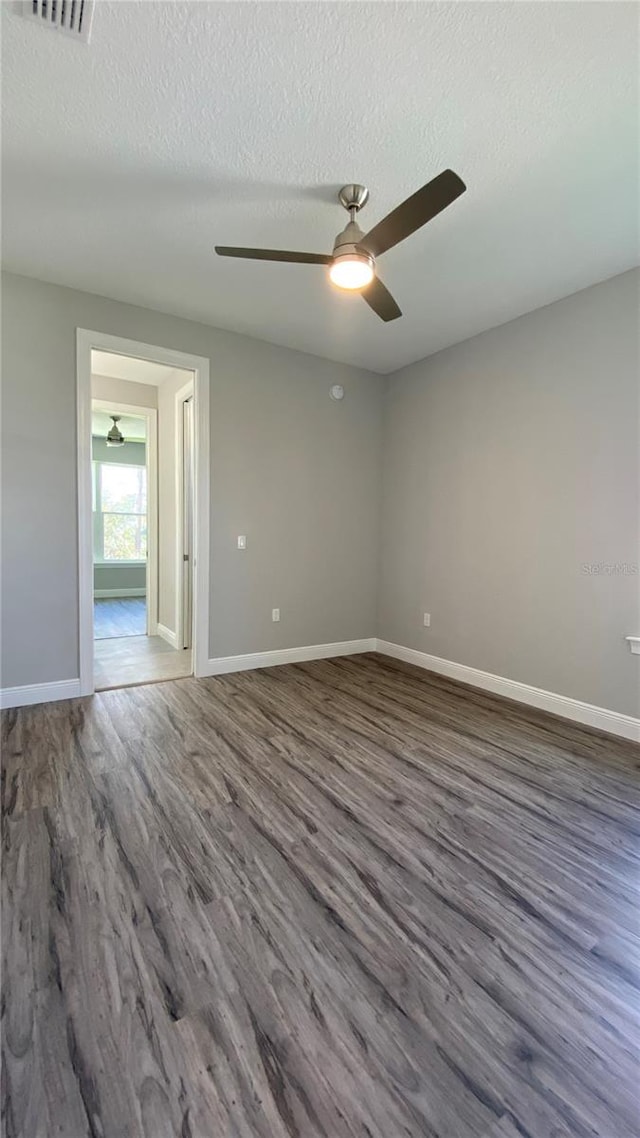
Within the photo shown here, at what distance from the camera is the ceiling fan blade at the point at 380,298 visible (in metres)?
2.16

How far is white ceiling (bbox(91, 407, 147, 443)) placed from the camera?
6785 millimetres

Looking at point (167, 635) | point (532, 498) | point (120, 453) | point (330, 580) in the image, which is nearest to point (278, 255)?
point (532, 498)

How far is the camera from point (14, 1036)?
109 centimetres

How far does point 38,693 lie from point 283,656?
1950 mm

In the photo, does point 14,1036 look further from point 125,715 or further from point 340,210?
point 340,210

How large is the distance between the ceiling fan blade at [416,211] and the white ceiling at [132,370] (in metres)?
2.77

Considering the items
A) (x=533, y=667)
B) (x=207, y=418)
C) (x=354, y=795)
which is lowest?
(x=354, y=795)

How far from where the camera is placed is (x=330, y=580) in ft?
14.8

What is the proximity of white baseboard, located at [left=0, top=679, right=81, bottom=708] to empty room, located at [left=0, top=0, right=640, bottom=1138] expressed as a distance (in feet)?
0.07

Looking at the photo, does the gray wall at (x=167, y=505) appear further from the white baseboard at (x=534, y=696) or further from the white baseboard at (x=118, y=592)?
the white baseboard at (x=118, y=592)

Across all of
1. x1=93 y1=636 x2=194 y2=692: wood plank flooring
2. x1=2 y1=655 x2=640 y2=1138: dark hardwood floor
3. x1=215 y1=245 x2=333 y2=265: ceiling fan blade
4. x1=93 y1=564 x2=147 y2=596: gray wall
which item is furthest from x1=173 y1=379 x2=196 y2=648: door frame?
x1=93 y1=564 x2=147 y2=596: gray wall

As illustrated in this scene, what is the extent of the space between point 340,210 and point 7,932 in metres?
3.21

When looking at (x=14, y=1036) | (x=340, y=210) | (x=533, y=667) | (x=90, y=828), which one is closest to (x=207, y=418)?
(x=340, y=210)

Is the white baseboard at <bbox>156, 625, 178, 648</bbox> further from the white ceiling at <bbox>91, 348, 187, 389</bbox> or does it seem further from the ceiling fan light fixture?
the ceiling fan light fixture
